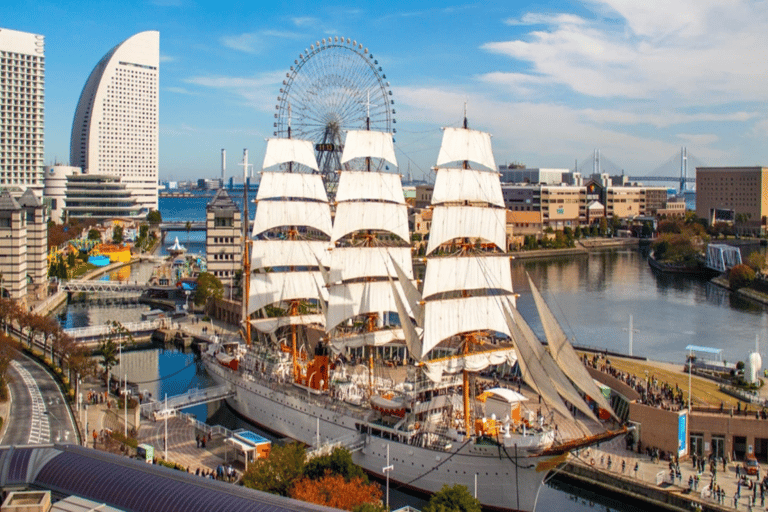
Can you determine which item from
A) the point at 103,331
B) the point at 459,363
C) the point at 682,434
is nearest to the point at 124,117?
the point at 103,331

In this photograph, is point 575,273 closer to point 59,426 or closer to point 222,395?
point 222,395

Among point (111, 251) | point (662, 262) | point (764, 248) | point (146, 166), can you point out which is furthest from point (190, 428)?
point (146, 166)

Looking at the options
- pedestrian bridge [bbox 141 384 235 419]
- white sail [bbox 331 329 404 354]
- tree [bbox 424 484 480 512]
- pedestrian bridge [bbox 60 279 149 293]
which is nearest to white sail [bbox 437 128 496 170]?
white sail [bbox 331 329 404 354]

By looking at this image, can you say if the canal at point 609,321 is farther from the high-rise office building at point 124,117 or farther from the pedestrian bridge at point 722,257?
the high-rise office building at point 124,117

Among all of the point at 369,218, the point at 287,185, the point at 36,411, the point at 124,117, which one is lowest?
the point at 36,411

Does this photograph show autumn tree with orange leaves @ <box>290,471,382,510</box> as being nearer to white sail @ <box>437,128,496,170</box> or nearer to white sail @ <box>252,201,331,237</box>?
white sail @ <box>437,128,496,170</box>

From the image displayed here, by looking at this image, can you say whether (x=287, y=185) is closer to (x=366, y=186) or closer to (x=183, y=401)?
(x=366, y=186)
